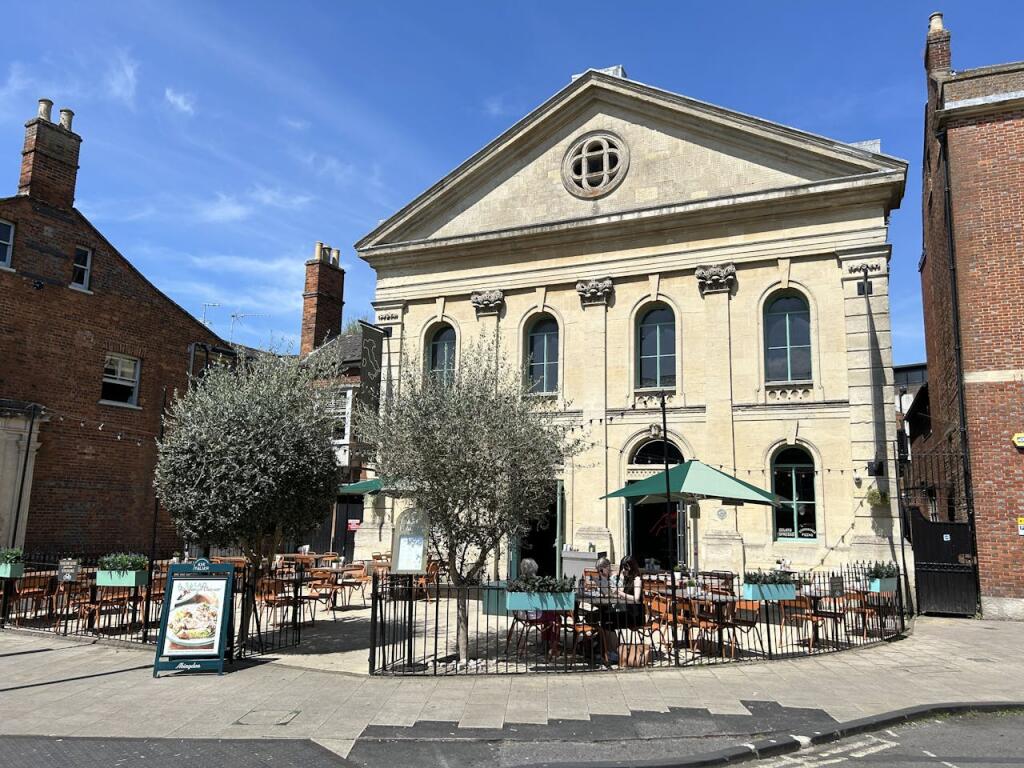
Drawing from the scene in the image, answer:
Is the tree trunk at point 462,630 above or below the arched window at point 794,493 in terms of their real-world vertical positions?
below

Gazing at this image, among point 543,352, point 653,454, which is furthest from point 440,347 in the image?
point 653,454

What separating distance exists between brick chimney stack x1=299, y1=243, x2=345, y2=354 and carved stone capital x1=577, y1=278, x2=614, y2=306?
1264cm

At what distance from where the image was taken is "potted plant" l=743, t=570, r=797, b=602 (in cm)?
1027

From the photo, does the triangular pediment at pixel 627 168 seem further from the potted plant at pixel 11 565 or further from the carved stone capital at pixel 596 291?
the potted plant at pixel 11 565

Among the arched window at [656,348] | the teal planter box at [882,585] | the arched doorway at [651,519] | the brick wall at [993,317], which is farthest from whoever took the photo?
the arched window at [656,348]

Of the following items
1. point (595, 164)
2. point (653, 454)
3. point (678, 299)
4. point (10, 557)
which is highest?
point (595, 164)

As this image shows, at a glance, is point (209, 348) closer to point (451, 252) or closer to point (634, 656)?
point (451, 252)

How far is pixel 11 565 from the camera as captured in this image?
12414 mm

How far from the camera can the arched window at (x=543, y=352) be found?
61.1 ft

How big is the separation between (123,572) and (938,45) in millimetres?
21676

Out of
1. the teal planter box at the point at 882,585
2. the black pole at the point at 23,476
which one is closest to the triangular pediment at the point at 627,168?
the teal planter box at the point at 882,585

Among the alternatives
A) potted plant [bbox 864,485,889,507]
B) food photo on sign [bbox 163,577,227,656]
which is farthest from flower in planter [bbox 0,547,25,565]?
potted plant [bbox 864,485,889,507]

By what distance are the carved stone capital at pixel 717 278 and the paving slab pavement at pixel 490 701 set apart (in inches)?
346

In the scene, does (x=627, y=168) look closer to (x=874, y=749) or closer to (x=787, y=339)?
(x=787, y=339)
